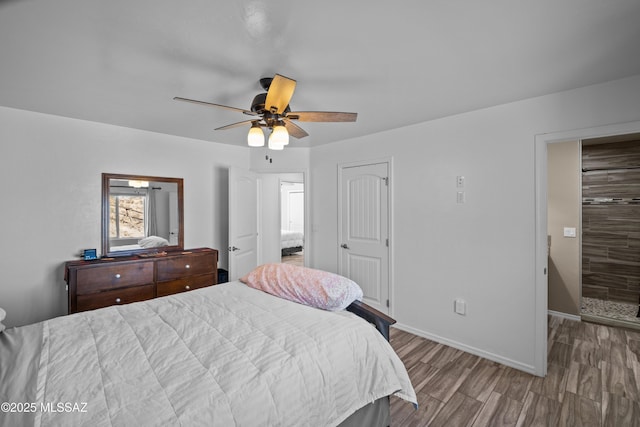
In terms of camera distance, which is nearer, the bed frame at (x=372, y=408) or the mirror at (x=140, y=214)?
the bed frame at (x=372, y=408)

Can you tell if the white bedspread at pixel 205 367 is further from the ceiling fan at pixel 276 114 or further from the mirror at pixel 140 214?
the mirror at pixel 140 214

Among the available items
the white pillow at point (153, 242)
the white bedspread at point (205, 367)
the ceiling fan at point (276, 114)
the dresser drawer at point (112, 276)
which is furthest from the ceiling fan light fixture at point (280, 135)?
the white pillow at point (153, 242)

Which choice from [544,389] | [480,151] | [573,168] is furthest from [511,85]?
[544,389]

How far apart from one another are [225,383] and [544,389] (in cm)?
250

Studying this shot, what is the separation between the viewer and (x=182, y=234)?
3.70 metres

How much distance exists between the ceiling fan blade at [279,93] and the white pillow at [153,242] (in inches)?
100

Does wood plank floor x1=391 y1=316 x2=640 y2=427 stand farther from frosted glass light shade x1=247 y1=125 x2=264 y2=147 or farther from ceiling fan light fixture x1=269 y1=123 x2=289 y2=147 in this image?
frosted glass light shade x1=247 y1=125 x2=264 y2=147

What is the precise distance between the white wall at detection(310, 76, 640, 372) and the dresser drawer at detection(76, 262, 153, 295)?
2.78 meters

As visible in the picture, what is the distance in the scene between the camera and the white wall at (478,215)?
2.41 m

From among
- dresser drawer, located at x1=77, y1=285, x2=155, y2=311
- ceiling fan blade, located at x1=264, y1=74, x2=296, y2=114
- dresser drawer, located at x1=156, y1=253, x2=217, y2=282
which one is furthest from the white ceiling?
dresser drawer, located at x1=77, y1=285, x2=155, y2=311

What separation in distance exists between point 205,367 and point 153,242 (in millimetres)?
2807

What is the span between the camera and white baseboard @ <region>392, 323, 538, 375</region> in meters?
2.49

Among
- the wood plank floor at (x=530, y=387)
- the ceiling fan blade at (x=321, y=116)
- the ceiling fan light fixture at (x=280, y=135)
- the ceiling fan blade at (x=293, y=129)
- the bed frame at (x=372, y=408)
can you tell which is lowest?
the wood plank floor at (x=530, y=387)

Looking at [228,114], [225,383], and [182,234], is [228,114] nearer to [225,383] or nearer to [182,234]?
[182,234]
